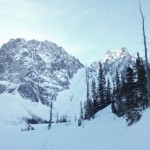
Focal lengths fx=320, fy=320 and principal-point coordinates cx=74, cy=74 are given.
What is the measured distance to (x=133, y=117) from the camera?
83.5 feet

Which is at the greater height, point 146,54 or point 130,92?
point 146,54

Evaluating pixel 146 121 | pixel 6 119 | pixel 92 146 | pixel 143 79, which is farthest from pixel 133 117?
pixel 6 119

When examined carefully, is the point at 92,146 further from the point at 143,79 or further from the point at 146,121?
the point at 143,79

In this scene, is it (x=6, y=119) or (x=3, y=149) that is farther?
(x=6, y=119)

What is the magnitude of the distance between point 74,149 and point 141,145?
236 inches

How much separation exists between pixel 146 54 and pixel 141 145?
41.1 feet

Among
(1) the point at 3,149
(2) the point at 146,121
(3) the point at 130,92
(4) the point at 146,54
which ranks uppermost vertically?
(4) the point at 146,54

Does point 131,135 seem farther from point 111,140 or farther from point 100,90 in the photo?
point 100,90

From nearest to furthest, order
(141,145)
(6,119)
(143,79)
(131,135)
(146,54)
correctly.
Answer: (141,145), (131,135), (146,54), (143,79), (6,119)

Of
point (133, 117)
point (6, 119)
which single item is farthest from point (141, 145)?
point (6, 119)

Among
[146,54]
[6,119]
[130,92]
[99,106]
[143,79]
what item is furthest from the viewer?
[6,119]

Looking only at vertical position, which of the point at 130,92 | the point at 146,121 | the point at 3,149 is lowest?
the point at 3,149

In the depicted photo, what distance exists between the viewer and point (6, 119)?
19488 centimetres

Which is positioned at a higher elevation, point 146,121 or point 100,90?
point 100,90
